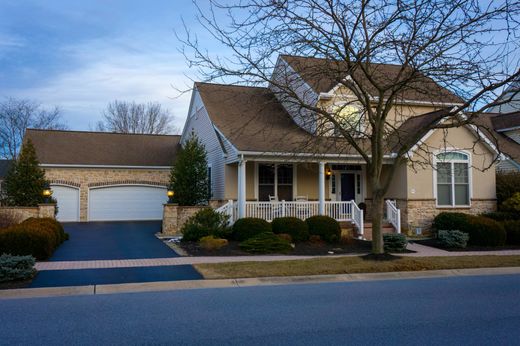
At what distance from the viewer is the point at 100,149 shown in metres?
27.8

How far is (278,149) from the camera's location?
18.3 m

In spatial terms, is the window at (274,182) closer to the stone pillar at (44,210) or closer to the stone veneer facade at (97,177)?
the stone veneer facade at (97,177)

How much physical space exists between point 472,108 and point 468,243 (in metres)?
6.64

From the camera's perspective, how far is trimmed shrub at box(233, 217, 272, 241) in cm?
1691

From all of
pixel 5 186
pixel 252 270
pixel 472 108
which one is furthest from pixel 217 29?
pixel 5 186

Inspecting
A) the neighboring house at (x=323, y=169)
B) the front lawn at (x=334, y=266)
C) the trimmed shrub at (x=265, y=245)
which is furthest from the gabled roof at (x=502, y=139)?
the trimmed shrub at (x=265, y=245)

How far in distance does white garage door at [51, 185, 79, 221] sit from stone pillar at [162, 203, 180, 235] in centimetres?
851

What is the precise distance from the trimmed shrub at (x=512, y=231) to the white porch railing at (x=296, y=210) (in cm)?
530

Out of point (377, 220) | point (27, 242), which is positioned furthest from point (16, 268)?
point (377, 220)

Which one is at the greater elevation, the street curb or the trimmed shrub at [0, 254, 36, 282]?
the trimmed shrub at [0, 254, 36, 282]

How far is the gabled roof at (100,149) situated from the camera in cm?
2633

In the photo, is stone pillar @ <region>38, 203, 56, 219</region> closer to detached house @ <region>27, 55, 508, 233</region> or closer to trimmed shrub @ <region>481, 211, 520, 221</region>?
detached house @ <region>27, 55, 508, 233</region>

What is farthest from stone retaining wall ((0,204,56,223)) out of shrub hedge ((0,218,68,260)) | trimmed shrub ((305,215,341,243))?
trimmed shrub ((305,215,341,243))

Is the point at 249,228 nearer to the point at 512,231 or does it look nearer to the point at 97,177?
the point at 512,231
